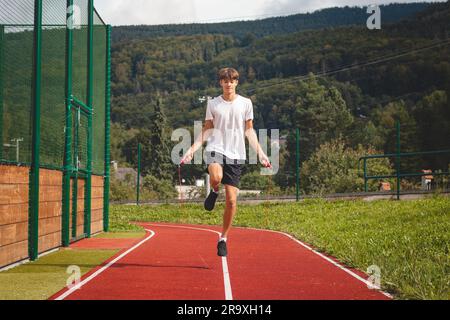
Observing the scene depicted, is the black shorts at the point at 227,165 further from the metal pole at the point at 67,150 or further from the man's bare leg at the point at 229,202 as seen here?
the metal pole at the point at 67,150

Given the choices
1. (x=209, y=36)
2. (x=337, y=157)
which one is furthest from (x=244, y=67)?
(x=337, y=157)

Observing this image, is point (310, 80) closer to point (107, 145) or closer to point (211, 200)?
point (107, 145)

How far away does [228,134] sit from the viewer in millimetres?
8828

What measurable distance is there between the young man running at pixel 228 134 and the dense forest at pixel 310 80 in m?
56.2

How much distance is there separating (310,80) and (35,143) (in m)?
88.5

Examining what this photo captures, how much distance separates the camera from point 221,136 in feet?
29.1

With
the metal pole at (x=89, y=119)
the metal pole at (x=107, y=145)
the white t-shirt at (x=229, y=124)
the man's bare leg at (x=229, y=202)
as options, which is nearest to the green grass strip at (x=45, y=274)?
the man's bare leg at (x=229, y=202)

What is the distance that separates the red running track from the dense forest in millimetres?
53241

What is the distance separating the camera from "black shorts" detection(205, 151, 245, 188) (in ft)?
29.3

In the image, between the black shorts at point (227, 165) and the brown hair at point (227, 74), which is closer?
the brown hair at point (227, 74)

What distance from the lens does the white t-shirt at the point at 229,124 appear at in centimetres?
867

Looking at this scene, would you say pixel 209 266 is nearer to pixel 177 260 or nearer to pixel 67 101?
pixel 177 260

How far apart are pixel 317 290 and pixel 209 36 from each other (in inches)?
5692
